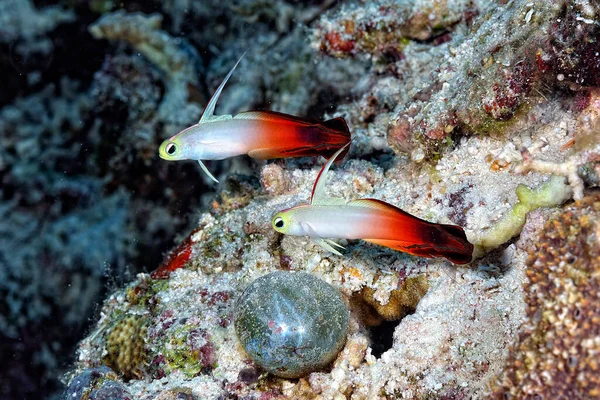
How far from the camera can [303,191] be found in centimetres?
362

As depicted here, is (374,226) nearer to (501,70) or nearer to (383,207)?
(383,207)

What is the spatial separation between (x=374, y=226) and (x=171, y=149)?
1.17 meters

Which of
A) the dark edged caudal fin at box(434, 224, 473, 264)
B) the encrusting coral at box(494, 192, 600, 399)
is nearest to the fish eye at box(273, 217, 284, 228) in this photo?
the dark edged caudal fin at box(434, 224, 473, 264)

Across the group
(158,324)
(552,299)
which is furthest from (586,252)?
(158,324)

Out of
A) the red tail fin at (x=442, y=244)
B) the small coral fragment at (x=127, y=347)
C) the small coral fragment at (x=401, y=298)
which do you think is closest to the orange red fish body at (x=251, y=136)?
the red tail fin at (x=442, y=244)

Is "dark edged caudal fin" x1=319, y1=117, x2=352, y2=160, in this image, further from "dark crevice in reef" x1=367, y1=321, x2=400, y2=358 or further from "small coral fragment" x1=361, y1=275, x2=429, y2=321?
"dark crevice in reef" x1=367, y1=321, x2=400, y2=358

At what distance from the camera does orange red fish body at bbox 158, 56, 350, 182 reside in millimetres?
2504

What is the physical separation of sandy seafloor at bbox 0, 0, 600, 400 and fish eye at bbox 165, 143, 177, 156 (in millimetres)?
1054

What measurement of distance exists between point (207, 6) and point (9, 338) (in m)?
4.89

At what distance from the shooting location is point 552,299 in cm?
170

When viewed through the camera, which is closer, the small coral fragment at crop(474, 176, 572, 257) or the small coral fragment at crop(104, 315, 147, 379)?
Answer: the small coral fragment at crop(474, 176, 572, 257)

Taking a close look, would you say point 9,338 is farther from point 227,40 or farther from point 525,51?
point 525,51

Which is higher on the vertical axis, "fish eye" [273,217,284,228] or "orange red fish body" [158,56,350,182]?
"orange red fish body" [158,56,350,182]

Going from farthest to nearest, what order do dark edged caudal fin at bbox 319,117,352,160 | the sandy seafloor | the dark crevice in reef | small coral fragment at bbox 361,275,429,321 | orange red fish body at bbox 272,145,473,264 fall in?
1. the dark crevice in reef
2. small coral fragment at bbox 361,275,429,321
3. dark edged caudal fin at bbox 319,117,352,160
4. the sandy seafloor
5. orange red fish body at bbox 272,145,473,264
